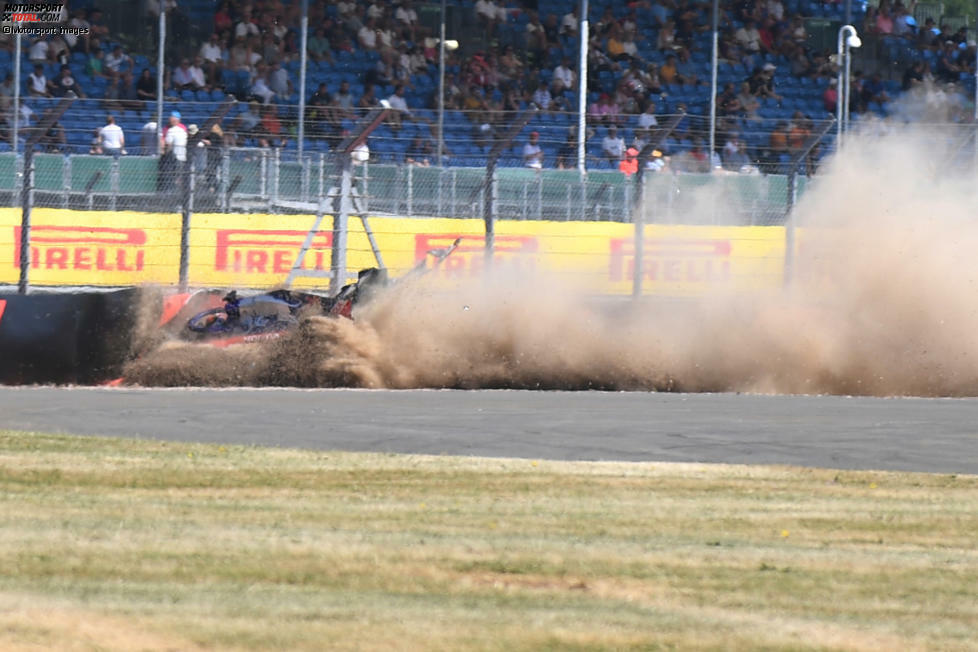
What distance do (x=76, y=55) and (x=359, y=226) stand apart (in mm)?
9796

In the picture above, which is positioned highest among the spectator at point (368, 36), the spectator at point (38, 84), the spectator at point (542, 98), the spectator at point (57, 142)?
the spectator at point (368, 36)

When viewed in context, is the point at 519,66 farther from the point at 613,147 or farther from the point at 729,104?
the point at 613,147

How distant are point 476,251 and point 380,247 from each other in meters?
3.23

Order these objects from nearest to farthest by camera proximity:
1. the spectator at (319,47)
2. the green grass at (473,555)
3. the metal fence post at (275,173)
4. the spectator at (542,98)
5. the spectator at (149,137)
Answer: the green grass at (473,555) < the metal fence post at (275,173) < the spectator at (149,137) < the spectator at (319,47) < the spectator at (542,98)

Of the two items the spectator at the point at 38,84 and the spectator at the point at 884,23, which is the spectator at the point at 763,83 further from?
the spectator at the point at 38,84

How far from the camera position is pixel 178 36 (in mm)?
28641

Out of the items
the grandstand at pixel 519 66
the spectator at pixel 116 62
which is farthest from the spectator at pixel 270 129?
the spectator at pixel 116 62

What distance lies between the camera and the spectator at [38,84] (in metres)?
26.0

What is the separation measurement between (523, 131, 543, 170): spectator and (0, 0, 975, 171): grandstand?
0.41 metres

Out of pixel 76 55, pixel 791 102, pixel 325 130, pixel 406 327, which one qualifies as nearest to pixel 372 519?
pixel 406 327

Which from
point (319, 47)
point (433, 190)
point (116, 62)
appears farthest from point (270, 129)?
point (433, 190)
